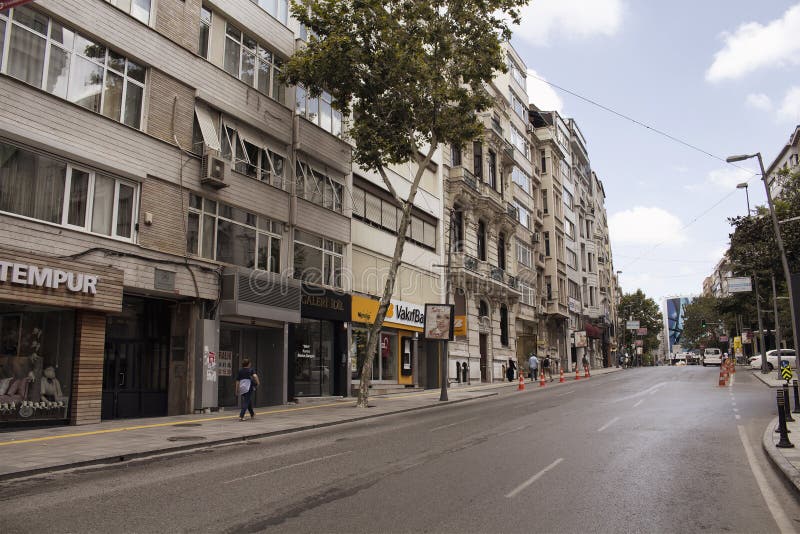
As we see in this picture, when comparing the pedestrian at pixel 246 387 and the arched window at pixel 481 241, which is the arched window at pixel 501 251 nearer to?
the arched window at pixel 481 241

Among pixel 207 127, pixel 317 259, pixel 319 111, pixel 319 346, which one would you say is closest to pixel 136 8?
pixel 207 127

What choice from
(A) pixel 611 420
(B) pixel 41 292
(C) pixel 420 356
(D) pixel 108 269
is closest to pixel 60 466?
(B) pixel 41 292

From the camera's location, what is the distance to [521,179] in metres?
49.7

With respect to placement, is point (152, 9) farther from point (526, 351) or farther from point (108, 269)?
point (526, 351)

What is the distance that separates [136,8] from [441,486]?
650 inches

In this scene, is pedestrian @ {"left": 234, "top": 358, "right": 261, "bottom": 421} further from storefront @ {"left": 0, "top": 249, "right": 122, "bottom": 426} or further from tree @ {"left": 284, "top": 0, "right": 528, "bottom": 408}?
tree @ {"left": 284, "top": 0, "right": 528, "bottom": 408}

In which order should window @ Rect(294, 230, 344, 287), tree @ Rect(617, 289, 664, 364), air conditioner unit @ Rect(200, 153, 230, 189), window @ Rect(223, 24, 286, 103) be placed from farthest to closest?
tree @ Rect(617, 289, 664, 364)
window @ Rect(294, 230, 344, 287)
window @ Rect(223, 24, 286, 103)
air conditioner unit @ Rect(200, 153, 230, 189)

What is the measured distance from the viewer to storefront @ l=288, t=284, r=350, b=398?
2334cm

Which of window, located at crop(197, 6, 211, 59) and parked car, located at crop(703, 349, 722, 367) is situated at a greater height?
window, located at crop(197, 6, 211, 59)

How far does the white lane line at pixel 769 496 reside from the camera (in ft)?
20.9

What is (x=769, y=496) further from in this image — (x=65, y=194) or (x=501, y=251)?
(x=501, y=251)

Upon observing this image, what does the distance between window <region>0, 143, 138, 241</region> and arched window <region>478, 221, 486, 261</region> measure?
25472 mm

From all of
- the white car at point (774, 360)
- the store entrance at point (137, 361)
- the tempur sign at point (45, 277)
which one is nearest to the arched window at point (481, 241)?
the white car at point (774, 360)

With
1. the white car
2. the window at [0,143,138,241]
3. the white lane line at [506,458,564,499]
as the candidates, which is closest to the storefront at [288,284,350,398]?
the window at [0,143,138,241]
